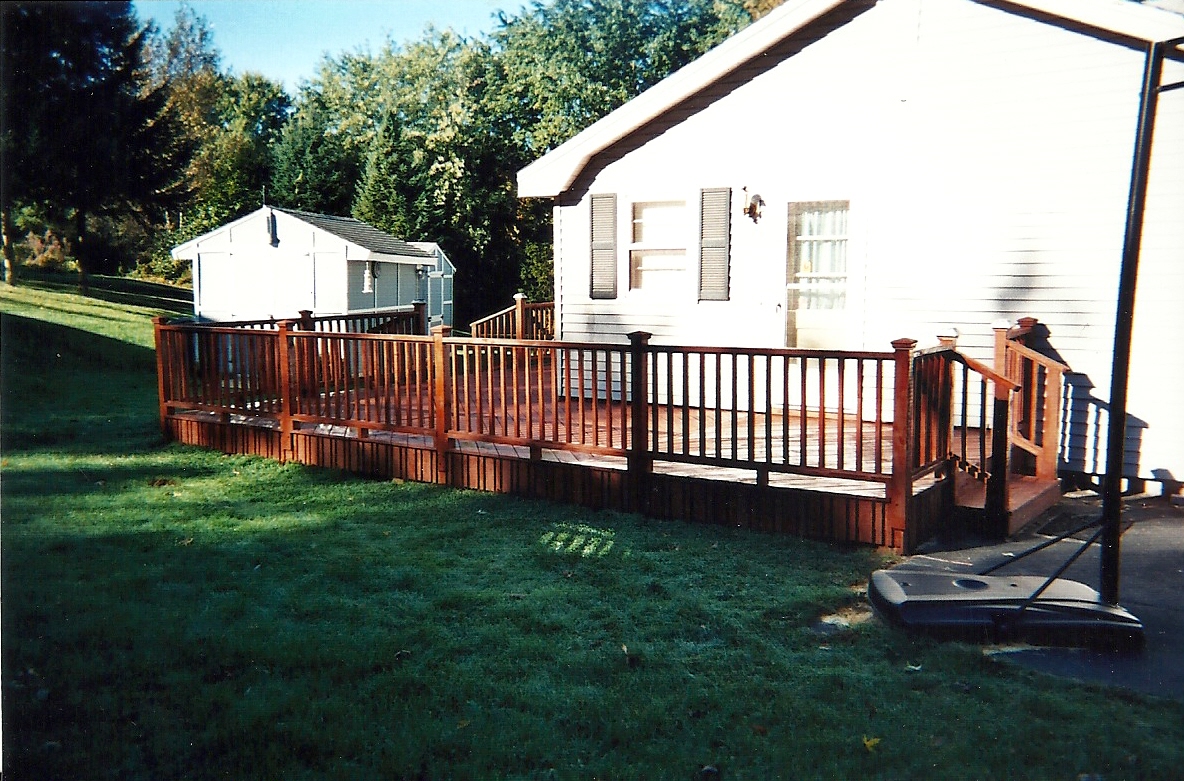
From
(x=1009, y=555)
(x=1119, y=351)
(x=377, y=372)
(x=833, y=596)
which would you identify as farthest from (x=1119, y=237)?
(x=377, y=372)

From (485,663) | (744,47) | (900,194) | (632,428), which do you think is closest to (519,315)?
(744,47)

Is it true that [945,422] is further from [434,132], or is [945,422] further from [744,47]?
[434,132]

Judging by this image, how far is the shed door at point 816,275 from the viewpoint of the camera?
8719 millimetres

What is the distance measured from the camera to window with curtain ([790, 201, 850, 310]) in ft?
28.5

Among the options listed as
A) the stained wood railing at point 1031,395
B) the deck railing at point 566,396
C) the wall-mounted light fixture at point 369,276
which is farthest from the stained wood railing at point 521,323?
the stained wood railing at point 1031,395

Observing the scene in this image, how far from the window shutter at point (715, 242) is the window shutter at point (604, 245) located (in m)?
0.96

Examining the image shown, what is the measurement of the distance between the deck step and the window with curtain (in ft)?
8.77

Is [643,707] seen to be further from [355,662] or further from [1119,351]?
[1119,351]

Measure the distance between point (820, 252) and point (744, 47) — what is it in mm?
2014

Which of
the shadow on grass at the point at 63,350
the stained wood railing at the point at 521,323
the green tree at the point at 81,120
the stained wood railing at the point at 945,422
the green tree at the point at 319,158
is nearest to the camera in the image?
the green tree at the point at 81,120

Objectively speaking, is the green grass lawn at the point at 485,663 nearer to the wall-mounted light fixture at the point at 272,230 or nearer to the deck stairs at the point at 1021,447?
the deck stairs at the point at 1021,447

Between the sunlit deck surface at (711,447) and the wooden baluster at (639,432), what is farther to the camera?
the wooden baluster at (639,432)

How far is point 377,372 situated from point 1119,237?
597cm

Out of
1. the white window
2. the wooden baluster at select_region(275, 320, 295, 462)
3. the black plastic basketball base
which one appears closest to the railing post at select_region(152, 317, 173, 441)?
the wooden baluster at select_region(275, 320, 295, 462)
